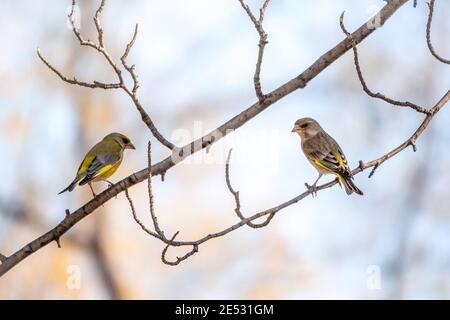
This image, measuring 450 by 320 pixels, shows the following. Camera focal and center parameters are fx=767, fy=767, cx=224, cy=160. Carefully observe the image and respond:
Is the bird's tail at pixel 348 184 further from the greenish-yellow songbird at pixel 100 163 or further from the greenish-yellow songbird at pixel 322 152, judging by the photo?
the greenish-yellow songbird at pixel 100 163

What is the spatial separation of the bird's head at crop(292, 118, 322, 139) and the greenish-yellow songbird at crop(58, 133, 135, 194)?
252 centimetres

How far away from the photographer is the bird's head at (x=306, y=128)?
10500 mm

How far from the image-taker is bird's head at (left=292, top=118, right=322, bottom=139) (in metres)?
10.5

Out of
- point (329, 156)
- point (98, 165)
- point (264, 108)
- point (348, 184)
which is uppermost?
point (329, 156)

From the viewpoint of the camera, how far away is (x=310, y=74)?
5.75m

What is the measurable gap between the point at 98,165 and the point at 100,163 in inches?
1.3

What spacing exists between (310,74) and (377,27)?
61cm

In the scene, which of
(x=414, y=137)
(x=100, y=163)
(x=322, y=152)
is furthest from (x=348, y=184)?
(x=100, y=163)

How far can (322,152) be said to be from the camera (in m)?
9.70

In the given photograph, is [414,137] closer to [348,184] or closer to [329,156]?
[348,184]

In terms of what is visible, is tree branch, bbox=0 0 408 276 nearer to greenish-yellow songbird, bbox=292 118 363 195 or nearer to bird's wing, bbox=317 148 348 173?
greenish-yellow songbird, bbox=292 118 363 195

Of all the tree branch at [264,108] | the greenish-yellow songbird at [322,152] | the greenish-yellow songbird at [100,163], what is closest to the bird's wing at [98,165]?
the greenish-yellow songbird at [100,163]
